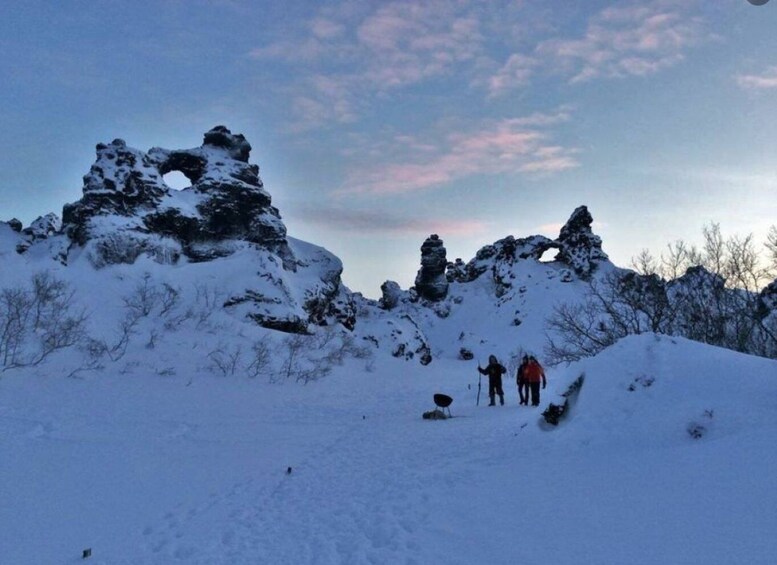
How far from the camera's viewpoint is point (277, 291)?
131 feet

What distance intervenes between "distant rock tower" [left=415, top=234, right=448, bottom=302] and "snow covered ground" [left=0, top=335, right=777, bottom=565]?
2978 inches

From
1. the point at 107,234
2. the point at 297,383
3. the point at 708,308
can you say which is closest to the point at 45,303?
the point at 297,383

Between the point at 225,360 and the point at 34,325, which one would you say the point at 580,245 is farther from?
the point at 34,325

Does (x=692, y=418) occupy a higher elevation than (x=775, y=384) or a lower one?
lower

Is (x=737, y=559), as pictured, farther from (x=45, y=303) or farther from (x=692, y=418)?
(x=45, y=303)

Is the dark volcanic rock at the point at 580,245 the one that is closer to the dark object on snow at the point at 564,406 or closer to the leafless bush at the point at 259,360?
the leafless bush at the point at 259,360

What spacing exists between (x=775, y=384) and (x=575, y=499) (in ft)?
13.0

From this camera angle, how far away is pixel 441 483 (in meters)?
7.86

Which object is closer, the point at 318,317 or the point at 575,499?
the point at 575,499

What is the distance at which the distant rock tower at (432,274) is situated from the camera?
291 ft

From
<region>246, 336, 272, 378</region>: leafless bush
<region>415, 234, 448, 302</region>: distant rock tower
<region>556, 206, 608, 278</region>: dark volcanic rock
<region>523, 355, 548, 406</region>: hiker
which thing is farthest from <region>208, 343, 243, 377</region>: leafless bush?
<region>556, 206, 608, 278</region>: dark volcanic rock

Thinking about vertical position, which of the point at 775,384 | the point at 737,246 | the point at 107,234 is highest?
the point at 107,234

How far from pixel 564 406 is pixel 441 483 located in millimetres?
3962

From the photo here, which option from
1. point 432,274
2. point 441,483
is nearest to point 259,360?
point 441,483
